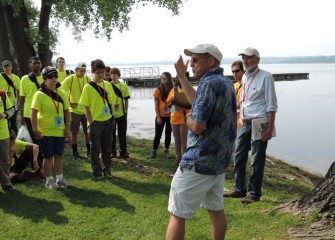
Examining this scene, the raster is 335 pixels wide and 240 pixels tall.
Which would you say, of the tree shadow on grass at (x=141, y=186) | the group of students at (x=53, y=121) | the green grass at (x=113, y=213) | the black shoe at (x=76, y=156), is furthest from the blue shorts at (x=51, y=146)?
the black shoe at (x=76, y=156)

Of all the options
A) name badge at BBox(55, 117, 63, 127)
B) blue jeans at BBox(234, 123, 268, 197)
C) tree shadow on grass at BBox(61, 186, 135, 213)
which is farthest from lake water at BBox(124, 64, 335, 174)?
name badge at BBox(55, 117, 63, 127)

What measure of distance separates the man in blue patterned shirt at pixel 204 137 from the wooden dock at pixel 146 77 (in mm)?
32953

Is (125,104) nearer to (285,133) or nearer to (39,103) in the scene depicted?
(39,103)

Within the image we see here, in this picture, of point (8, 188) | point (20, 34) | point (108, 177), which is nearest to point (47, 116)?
point (8, 188)

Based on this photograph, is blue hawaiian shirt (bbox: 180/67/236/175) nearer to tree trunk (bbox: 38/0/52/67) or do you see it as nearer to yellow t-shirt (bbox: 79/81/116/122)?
yellow t-shirt (bbox: 79/81/116/122)

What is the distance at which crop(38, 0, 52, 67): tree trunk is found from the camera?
516 inches

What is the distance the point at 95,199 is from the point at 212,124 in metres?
3.25

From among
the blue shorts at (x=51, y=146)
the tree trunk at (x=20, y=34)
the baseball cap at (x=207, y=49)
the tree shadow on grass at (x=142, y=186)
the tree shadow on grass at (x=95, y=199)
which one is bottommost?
the tree shadow on grass at (x=142, y=186)

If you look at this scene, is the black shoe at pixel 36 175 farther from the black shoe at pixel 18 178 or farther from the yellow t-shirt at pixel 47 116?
the yellow t-shirt at pixel 47 116

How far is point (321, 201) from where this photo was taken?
4.22m

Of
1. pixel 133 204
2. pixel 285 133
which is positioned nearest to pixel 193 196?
pixel 133 204

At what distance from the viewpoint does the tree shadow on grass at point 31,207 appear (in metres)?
4.96

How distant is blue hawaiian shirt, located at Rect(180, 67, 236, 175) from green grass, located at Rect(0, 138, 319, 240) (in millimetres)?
1504

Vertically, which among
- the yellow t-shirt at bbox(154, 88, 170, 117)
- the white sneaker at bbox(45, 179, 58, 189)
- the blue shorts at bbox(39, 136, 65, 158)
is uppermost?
the yellow t-shirt at bbox(154, 88, 170, 117)
